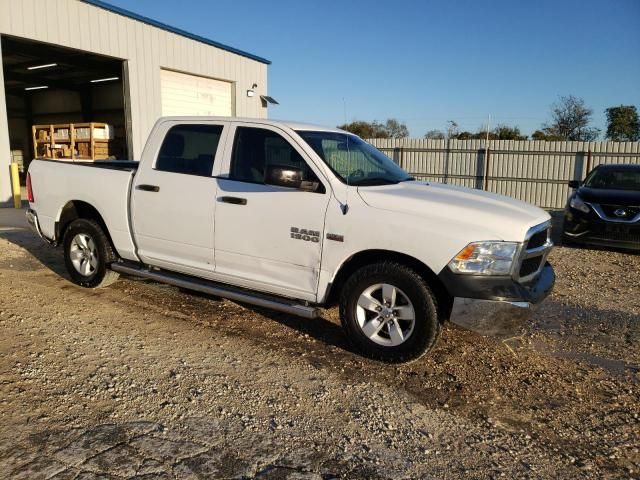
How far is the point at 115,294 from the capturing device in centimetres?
621

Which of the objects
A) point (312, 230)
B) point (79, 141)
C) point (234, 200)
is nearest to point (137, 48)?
point (79, 141)

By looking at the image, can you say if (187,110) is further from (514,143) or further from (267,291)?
(267,291)

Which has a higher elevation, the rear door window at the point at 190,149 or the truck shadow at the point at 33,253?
the rear door window at the point at 190,149

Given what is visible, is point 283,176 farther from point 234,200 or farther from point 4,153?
point 4,153

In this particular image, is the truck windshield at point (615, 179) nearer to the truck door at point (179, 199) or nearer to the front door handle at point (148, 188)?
the truck door at point (179, 199)

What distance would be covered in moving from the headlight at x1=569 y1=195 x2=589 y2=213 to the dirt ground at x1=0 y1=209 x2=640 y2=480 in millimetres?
3767

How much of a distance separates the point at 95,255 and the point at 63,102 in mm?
24654

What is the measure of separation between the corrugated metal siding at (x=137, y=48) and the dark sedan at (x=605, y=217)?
13.0m

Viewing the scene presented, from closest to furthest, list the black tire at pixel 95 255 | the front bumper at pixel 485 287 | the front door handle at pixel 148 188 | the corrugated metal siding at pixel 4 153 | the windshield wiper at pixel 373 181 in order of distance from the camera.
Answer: the front bumper at pixel 485 287, the windshield wiper at pixel 373 181, the front door handle at pixel 148 188, the black tire at pixel 95 255, the corrugated metal siding at pixel 4 153

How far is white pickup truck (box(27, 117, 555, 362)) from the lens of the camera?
157 inches

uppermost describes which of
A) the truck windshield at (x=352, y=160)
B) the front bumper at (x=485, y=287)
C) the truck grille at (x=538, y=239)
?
the truck windshield at (x=352, y=160)

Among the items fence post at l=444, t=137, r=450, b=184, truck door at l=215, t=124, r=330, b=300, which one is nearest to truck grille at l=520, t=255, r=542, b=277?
truck door at l=215, t=124, r=330, b=300

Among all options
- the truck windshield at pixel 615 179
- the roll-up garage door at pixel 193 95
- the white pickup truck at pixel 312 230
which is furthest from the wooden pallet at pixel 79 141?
the truck windshield at pixel 615 179

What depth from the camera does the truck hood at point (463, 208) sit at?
3928 millimetres
